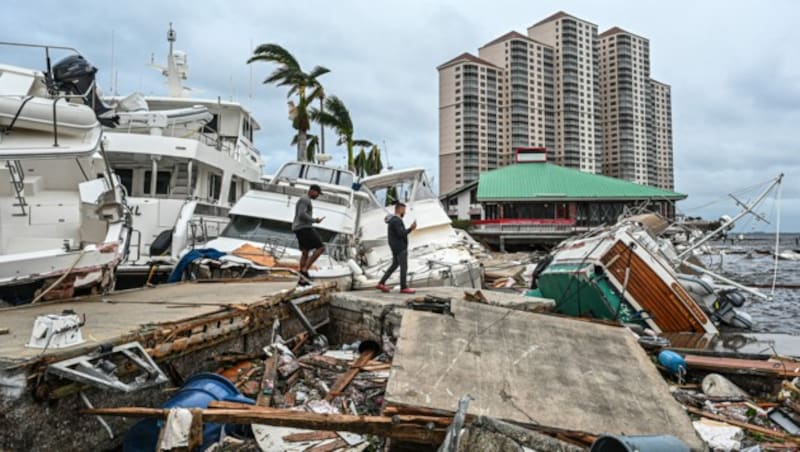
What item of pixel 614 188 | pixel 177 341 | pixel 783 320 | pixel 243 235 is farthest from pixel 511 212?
pixel 177 341

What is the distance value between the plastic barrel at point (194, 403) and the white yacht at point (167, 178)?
7222 mm

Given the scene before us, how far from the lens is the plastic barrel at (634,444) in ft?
8.52

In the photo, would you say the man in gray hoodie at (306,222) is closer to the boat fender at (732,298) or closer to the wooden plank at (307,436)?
the wooden plank at (307,436)

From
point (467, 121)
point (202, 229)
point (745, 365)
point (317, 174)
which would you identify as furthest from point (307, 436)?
point (467, 121)

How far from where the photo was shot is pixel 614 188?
143ft

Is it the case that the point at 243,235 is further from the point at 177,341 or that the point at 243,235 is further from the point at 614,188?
the point at 614,188

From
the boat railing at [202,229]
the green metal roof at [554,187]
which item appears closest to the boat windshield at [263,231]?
the boat railing at [202,229]

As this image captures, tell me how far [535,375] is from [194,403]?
116 inches

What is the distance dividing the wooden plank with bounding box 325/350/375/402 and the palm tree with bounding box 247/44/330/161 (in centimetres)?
1678

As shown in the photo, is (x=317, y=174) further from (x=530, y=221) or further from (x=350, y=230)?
(x=530, y=221)

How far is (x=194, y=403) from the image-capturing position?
3.91 meters

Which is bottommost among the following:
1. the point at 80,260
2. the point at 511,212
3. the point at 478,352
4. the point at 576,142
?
the point at 478,352

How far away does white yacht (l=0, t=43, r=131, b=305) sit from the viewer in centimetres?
606

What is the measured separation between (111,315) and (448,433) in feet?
12.7
